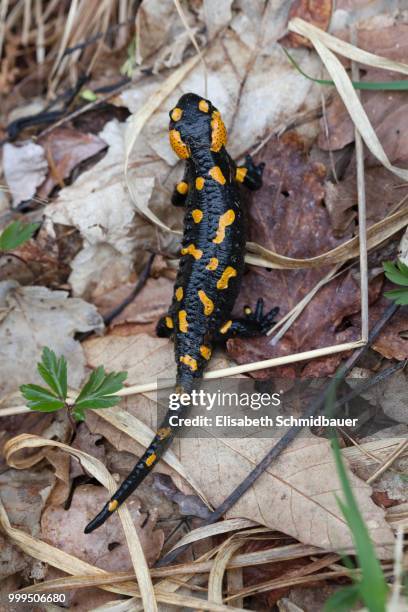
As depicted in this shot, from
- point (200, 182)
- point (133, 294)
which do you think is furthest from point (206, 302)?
point (200, 182)

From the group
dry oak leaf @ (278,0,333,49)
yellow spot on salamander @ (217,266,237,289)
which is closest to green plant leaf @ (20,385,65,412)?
yellow spot on salamander @ (217,266,237,289)

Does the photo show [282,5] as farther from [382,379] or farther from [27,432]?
[27,432]

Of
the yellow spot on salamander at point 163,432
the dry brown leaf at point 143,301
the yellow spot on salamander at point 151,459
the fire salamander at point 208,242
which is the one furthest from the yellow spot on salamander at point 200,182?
the yellow spot on salamander at point 151,459

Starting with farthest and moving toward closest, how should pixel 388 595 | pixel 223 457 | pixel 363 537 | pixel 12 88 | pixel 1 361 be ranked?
pixel 12 88 → pixel 1 361 → pixel 223 457 → pixel 388 595 → pixel 363 537

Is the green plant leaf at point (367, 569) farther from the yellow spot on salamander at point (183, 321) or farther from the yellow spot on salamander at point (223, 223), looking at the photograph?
the yellow spot on salamander at point (223, 223)

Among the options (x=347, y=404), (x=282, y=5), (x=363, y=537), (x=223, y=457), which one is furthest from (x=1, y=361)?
(x=282, y=5)

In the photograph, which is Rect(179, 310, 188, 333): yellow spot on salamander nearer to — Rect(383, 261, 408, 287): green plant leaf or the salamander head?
the salamander head
